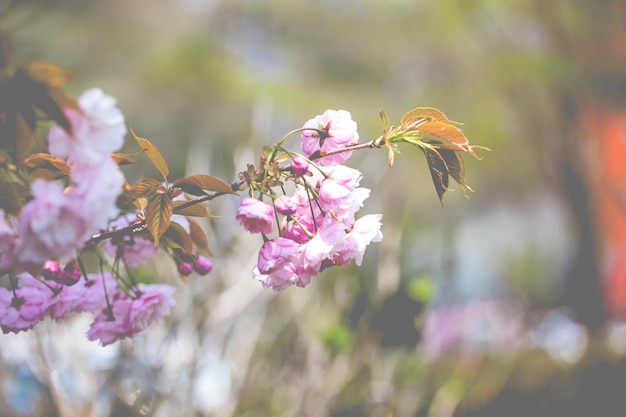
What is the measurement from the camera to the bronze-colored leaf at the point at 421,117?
623 millimetres

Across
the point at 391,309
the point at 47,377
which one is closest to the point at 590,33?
the point at 391,309

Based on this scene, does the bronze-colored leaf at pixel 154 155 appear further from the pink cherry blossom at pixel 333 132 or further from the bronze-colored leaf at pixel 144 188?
the pink cherry blossom at pixel 333 132

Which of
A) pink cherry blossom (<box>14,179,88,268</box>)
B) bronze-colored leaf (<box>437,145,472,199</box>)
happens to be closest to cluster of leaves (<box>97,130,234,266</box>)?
pink cherry blossom (<box>14,179,88,268</box>)

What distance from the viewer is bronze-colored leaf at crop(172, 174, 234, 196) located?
0.61 m

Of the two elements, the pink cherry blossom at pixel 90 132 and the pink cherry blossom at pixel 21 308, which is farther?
the pink cherry blossom at pixel 21 308

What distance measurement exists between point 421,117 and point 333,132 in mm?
89

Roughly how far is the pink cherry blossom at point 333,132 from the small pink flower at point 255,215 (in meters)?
0.10

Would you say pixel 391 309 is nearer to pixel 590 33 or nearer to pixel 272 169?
pixel 272 169

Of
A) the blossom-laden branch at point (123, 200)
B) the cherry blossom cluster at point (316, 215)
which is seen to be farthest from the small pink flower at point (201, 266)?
the cherry blossom cluster at point (316, 215)

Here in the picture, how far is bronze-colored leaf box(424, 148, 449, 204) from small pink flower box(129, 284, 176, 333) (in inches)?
12.7

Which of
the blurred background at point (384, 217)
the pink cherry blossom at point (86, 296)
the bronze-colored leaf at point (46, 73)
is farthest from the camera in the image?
the blurred background at point (384, 217)

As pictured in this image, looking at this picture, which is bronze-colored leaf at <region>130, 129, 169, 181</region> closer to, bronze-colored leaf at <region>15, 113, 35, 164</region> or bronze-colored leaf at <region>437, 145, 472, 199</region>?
bronze-colored leaf at <region>15, 113, 35, 164</region>

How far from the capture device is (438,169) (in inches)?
25.2

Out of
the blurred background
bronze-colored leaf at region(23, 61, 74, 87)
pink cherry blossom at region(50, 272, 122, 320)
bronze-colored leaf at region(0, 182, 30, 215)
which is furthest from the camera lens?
the blurred background
